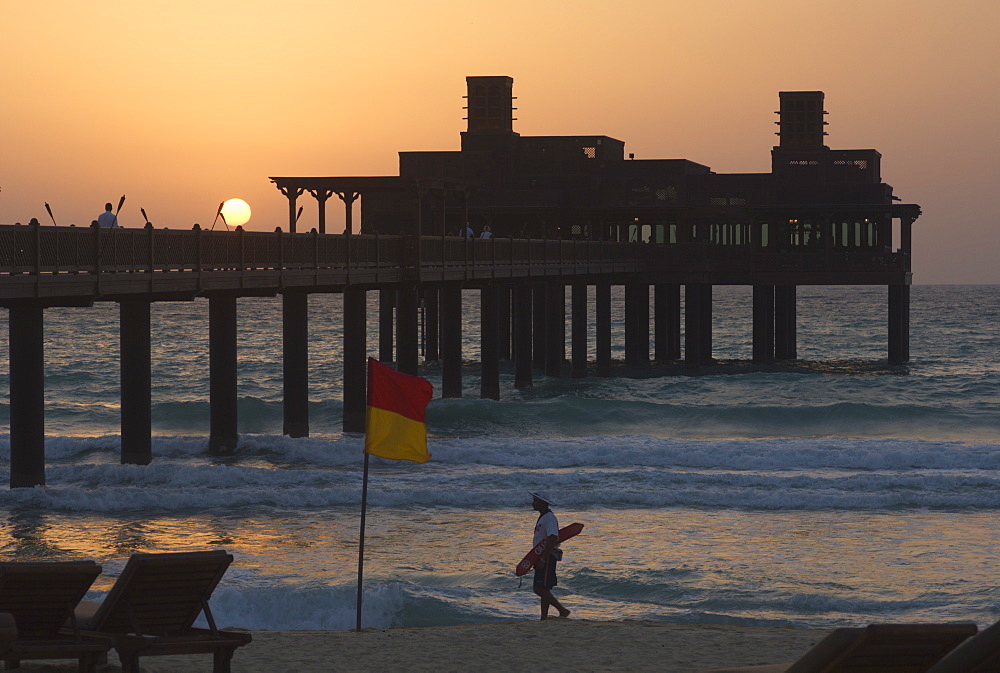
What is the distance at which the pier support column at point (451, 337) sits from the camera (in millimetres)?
38156

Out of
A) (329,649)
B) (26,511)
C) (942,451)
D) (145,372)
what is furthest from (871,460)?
(329,649)

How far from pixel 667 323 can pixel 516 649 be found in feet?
161

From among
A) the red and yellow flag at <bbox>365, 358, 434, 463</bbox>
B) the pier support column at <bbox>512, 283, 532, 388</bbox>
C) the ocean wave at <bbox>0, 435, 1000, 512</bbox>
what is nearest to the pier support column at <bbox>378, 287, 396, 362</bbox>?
the pier support column at <bbox>512, 283, 532, 388</bbox>

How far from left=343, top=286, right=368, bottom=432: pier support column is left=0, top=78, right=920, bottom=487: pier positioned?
0.15 ft

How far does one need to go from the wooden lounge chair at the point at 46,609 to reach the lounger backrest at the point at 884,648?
5.35 meters

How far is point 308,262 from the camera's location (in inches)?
1061

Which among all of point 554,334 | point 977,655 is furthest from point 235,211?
point 977,655

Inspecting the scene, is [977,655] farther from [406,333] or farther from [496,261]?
[496,261]

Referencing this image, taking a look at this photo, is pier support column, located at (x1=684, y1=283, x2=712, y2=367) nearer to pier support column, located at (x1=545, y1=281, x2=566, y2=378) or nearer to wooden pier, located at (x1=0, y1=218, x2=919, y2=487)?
wooden pier, located at (x1=0, y1=218, x2=919, y2=487)

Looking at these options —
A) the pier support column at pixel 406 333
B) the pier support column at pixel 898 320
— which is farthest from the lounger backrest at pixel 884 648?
the pier support column at pixel 898 320

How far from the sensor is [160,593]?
964 centimetres

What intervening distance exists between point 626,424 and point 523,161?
27648 millimetres

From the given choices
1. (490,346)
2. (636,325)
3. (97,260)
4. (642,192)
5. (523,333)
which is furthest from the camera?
(642,192)

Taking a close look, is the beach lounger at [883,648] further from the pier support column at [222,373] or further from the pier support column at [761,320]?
the pier support column at [761,320]
